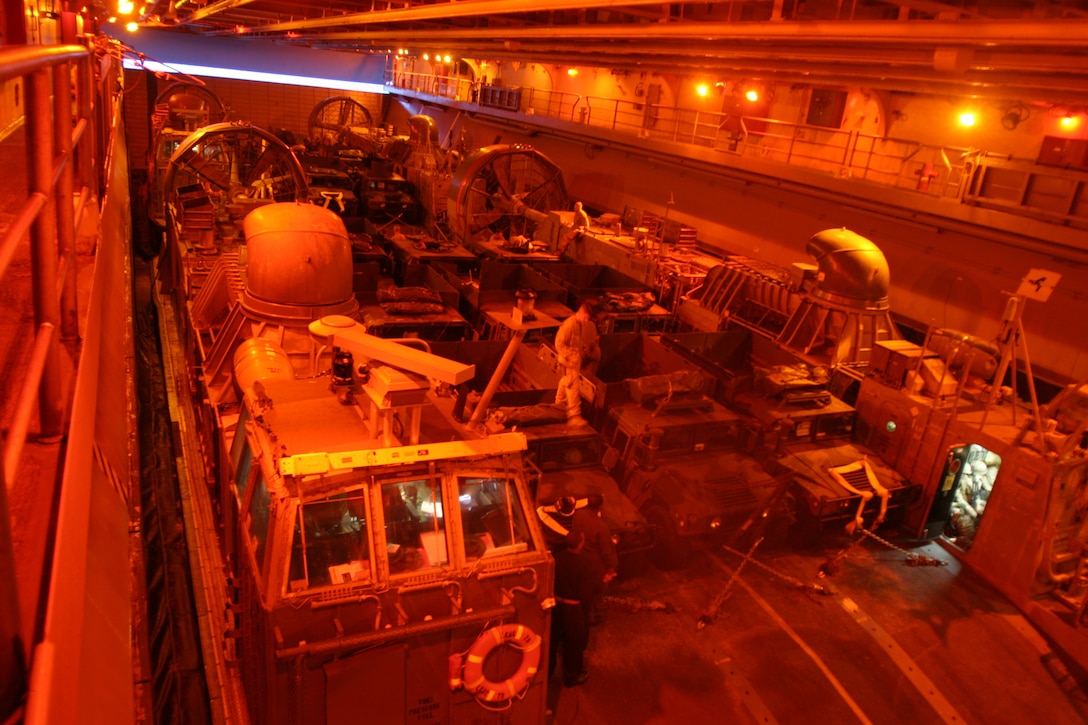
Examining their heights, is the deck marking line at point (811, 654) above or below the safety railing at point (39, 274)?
below

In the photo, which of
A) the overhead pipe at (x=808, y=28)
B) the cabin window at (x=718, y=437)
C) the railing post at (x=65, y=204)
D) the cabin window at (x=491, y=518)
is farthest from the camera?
the cabin window at (x=718, y=437)

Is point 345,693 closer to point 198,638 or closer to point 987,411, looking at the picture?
point 198,638

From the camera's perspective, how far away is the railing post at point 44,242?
1.59 m

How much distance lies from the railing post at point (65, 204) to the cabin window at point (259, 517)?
276 cm

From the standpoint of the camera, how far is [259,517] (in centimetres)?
521

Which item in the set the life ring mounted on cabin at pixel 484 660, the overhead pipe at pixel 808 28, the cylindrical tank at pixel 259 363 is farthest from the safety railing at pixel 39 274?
the overhead pipe at pixel 808 28

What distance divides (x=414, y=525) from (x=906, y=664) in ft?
18.1

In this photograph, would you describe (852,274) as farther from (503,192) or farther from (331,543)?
(503,192)

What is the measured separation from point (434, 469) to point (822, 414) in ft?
22.4

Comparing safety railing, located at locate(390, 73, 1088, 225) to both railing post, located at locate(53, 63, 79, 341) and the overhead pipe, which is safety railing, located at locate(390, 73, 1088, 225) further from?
railing post, located at locate(53, 63, 79, 341)

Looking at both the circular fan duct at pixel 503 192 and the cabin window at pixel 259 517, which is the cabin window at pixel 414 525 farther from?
the circular fan duct at pixel 503 192

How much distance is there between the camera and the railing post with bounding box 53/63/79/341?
85.9 inches

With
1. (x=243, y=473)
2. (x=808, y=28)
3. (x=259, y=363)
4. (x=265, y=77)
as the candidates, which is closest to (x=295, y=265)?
(x=259, y=363)

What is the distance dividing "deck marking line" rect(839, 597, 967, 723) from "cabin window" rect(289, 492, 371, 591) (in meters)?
5.64
